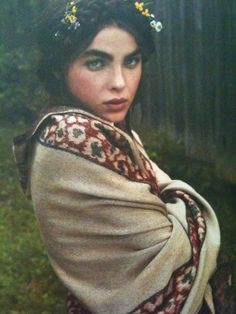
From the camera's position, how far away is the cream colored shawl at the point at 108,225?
153 cm

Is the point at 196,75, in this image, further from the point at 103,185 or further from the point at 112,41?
the point at 103,185

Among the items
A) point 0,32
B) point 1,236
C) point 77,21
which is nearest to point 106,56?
point 77,21

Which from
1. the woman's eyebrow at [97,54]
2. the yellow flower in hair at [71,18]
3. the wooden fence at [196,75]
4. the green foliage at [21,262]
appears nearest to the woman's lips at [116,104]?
Answer: the woman's eyebrow at [97,54]

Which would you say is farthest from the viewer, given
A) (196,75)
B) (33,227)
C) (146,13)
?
(33,227)

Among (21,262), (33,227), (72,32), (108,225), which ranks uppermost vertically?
(72,32)

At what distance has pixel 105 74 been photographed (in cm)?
160

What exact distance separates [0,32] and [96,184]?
85cm

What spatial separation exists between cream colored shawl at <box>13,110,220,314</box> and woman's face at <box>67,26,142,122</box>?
0.06m

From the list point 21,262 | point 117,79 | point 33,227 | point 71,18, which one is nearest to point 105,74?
point 117,79

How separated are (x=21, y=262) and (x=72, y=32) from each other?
1159 mm

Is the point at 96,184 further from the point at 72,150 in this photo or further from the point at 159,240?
the point at 159,240

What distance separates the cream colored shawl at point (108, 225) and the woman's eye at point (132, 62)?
17 cm

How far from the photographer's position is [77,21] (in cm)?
154

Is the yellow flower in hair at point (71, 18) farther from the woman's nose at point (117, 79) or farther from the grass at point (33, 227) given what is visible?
the grass at point (33, 227)
